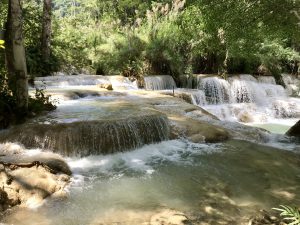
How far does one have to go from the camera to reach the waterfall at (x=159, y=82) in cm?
1368

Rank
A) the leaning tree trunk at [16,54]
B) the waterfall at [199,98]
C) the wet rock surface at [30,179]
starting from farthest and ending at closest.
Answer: the waterfall at [199,98] → the leaning tree trunk at [16,54] → the wet rock surface at [30,179]

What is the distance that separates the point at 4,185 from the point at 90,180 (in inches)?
48.6

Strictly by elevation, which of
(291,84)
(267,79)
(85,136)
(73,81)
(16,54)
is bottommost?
(85,136)

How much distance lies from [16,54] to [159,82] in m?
7.60

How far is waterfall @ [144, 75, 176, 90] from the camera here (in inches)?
539

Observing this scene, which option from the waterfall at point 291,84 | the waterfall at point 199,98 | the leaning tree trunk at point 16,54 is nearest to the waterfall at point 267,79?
the waterfall at point 291,84

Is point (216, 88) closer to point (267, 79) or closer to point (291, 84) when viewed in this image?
point (267, 79)

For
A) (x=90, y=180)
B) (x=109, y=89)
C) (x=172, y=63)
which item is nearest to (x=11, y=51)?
(x=90, y=180)

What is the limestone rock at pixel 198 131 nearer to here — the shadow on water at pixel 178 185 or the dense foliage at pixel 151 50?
the shadow on water at pixel 178 185

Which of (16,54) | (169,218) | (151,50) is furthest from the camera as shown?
(151,50)

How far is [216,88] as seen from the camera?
14.2m

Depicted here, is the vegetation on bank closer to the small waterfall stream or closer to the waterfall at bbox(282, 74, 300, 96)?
the waterfall at bbox(282, 74, 300, 96)

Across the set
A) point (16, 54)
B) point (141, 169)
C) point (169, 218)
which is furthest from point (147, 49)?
point (169, 218)

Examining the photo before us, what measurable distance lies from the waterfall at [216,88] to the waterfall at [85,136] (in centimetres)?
726
